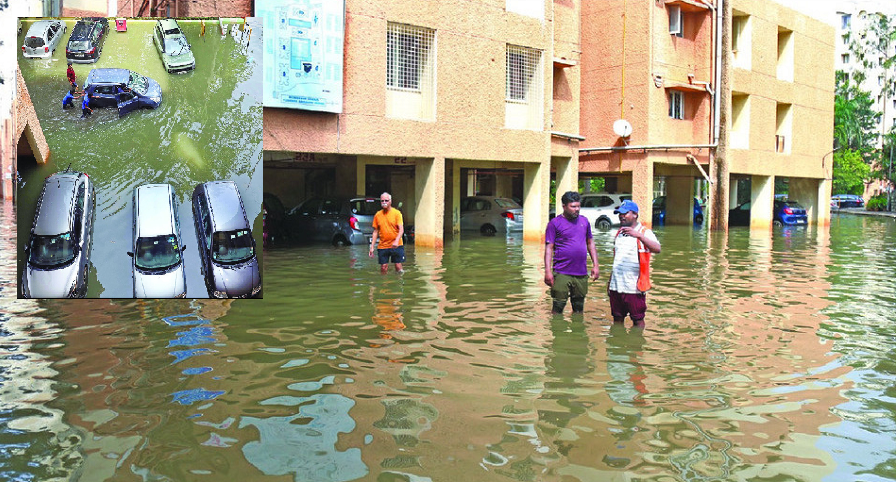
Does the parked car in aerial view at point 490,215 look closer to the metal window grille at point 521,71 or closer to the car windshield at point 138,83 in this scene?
the metal window grille at point 521,71

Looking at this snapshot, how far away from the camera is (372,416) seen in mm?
6477

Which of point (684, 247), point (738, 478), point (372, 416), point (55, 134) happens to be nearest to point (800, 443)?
point (738, 478)

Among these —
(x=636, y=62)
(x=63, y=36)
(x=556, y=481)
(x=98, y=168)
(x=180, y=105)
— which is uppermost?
(x=636, y=62)

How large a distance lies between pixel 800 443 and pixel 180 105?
20.4ft

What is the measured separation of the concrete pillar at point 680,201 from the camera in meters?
39.0

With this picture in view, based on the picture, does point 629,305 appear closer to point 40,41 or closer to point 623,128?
point 40,41

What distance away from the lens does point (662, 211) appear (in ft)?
134

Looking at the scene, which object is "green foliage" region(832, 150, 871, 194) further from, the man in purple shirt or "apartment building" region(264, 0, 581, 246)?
the man in purple shirt

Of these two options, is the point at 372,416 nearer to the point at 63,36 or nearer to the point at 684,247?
the point at 63,36

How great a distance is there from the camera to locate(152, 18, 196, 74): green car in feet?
27.4

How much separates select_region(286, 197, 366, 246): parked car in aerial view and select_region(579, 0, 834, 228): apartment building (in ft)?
38.0

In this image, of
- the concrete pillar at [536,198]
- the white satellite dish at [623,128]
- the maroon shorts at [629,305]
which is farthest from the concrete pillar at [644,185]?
the maroon shorts at [629,305]

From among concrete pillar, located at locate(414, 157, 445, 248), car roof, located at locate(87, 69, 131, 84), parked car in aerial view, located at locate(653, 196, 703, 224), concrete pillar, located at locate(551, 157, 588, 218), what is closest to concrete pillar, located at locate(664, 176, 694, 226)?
parked car in aerial view, located at locate(653, 196, 703, 224)

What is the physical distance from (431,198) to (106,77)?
13.7m
